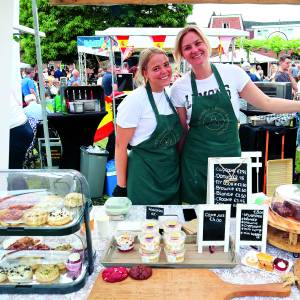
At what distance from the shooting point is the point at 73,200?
1585 millimetres

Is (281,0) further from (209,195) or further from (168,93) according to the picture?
(209,195)

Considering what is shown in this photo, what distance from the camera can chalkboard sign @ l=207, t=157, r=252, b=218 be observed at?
183 centimetres

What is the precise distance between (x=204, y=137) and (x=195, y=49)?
0.54 meters

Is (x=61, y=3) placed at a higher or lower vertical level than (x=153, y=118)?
higher

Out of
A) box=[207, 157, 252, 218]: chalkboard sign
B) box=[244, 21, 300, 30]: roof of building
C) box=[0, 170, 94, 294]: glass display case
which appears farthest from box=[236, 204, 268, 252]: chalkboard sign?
box=[244, 21, 300, 30]: roof of building

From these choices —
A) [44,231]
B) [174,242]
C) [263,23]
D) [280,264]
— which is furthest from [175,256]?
[263,23]

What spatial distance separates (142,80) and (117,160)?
1.77ft

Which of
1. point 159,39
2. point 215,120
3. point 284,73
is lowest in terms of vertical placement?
point 215,120

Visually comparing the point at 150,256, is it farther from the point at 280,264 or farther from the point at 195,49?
the point at 195,49

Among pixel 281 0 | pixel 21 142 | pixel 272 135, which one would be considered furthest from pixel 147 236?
pixel 272 135

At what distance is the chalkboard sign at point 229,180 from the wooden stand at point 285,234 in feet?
0.59

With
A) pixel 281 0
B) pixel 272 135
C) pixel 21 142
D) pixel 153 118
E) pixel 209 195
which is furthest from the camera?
pixel 272 135

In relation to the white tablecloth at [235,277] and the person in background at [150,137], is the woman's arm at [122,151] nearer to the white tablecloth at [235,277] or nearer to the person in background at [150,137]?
the person in background at [150,137]

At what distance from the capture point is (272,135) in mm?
4297
